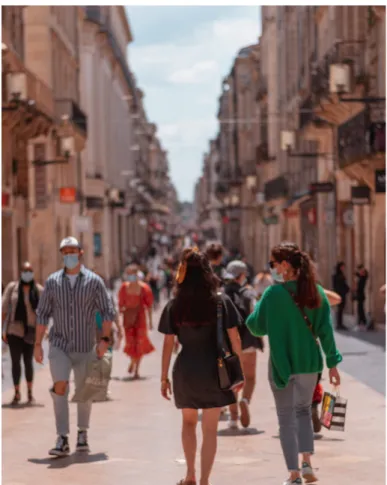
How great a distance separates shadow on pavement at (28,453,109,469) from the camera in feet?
33.8

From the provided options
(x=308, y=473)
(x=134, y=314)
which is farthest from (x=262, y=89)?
(x=308, y=473)

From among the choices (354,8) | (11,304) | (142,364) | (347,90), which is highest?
(354,8)

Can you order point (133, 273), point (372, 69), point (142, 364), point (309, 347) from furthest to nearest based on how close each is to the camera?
point (372, 69) < point (142, 364) < point (133, 273) < point (309, 347)

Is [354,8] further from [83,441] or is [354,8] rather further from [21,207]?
[83,441]

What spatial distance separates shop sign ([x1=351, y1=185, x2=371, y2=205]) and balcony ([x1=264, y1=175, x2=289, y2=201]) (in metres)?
24.8

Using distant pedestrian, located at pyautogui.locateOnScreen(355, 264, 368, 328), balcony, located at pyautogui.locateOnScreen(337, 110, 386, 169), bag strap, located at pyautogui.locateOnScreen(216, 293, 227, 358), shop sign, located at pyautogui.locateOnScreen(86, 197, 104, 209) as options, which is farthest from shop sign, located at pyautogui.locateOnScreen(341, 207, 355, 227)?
bag strap, located at pyautogui.locateOnScreen(216, 293, 227, 358)

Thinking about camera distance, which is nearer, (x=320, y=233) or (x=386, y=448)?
(x=386, y=448)

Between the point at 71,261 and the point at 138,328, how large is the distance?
847 cm

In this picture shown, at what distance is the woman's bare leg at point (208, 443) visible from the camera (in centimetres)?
855

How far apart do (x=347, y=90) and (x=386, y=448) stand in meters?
17.4

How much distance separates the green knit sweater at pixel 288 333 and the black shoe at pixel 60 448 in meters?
2.64

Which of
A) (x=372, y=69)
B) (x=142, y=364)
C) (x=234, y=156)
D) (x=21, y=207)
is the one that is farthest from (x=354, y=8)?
(x=234, y=156)

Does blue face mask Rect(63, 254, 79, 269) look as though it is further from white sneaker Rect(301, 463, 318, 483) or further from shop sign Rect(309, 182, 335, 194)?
shop sign Rect(309, 182, 335, 194)

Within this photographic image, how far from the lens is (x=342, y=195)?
119 ft
